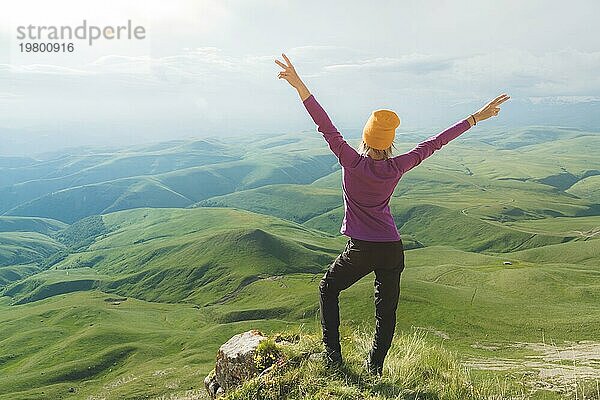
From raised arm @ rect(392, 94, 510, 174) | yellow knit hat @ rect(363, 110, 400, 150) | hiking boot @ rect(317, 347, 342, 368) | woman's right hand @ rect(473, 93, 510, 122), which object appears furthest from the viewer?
woman's right hand @ rect(473, 93, 510, 122)

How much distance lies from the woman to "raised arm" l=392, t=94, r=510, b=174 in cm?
2

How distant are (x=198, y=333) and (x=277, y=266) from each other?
65.5 metres

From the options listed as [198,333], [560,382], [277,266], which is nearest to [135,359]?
[198,333]

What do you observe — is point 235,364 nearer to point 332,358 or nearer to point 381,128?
point 332,358

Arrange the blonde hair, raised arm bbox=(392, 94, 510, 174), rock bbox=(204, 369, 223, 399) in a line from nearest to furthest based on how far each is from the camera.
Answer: raised arm bbox=(392, 94, 510, 174) < the blonde hair < rock bbox=(204, 369, 223, 399)

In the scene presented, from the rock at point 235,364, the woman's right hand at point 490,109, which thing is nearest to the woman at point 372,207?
the woman's right hand at point 490,109

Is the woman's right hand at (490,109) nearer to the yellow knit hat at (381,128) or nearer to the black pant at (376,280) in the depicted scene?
the yellow knit hat at (381,128)

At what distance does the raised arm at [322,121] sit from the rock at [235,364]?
4.98 metres

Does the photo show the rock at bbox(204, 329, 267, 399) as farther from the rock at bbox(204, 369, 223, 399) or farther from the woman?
the woman

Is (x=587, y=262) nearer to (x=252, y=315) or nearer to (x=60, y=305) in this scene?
(x=252, y=315)

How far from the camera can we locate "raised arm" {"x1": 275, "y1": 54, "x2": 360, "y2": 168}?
8852mm

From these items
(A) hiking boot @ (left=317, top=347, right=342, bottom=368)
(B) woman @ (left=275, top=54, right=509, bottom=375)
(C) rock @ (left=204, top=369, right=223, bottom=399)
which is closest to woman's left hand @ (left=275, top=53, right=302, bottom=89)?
(B) woman @ (left=275, top=54, right=509, bottom=375)

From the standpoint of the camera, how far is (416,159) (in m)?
9.09

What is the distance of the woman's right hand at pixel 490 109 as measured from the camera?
32.8ft
